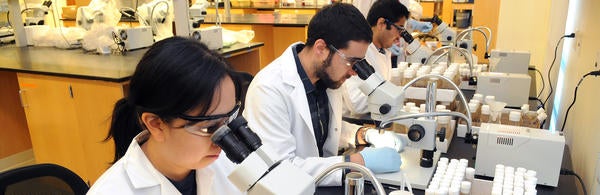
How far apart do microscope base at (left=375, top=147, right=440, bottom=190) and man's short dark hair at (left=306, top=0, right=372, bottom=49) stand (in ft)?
1.48

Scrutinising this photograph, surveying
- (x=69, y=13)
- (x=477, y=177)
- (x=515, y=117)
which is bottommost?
(x=477, y=177)

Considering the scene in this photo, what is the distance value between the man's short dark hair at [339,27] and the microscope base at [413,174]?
453mm

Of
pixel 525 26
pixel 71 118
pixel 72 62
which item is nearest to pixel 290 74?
pixel 71 118

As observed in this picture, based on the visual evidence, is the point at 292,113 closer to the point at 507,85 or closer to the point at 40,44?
the point at 507,85

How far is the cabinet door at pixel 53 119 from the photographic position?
256cm

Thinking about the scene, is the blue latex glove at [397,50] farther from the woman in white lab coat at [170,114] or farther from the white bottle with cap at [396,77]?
the woman in white lab coat at [170,114]

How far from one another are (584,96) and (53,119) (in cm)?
288

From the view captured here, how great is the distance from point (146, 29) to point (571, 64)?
3.22m

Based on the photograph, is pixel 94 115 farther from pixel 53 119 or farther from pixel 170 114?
pixel 170 114

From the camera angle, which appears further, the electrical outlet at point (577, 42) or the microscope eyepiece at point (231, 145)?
the electrical outlet at point (577, 42)

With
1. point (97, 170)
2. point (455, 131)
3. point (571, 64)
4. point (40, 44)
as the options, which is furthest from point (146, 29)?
point (571, 64)

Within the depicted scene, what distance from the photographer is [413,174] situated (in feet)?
4.37

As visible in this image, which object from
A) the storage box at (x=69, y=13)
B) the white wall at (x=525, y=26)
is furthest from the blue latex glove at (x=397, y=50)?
the storage box at (x=69, y=13)

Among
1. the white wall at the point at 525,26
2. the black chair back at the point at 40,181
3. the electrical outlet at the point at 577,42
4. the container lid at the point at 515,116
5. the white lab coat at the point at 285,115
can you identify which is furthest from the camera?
the white wall at the point at 525,26
